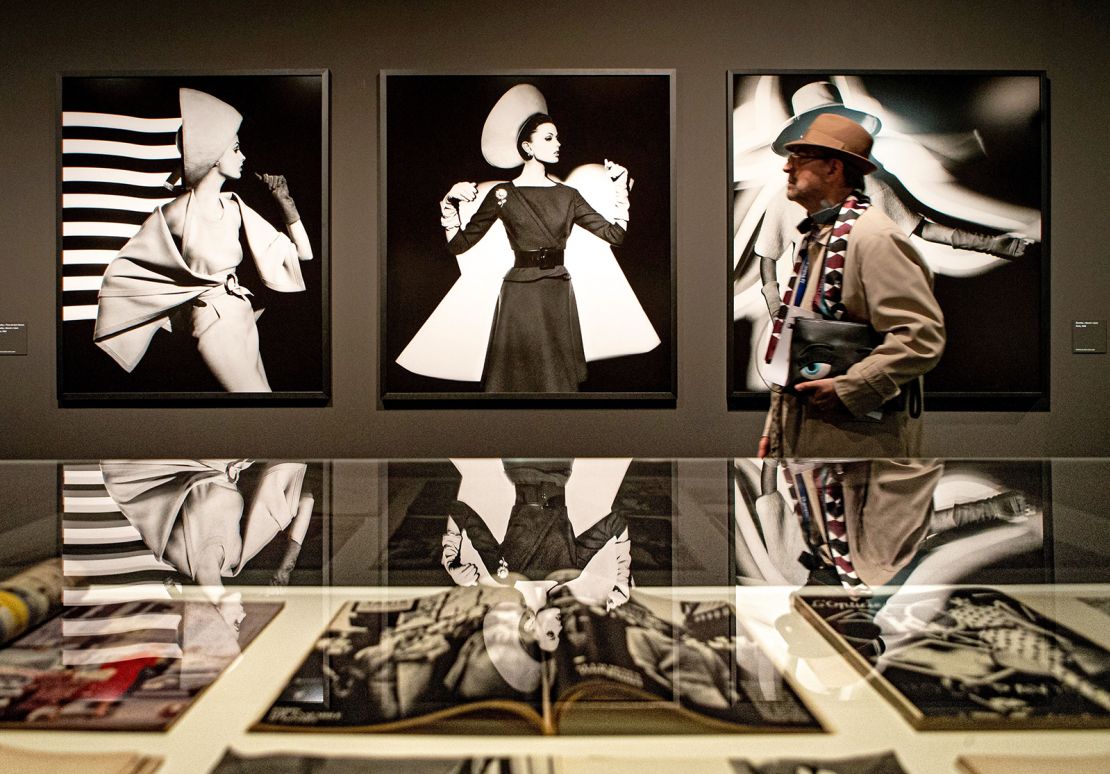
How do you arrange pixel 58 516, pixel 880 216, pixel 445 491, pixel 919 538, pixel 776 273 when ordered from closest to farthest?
pixel 919 538, pixel 58 516, pixel 445 491, pixel 880 216, pixel 776 273

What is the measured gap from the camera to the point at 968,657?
0.40m

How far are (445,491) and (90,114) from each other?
2.89 m

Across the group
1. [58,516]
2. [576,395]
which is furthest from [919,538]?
[576,395]

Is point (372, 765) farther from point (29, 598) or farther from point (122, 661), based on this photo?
point (29, 598)

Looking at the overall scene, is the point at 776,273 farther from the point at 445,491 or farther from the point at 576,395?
the point at 445,491

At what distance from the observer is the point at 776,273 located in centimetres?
294

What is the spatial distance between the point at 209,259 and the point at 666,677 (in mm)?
3016

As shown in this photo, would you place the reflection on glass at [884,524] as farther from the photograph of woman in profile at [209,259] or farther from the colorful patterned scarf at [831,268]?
the photograph of woman in profile at [209,259]

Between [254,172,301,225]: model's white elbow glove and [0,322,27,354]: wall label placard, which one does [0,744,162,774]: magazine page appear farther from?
[0,322,27,354]: wall label placard

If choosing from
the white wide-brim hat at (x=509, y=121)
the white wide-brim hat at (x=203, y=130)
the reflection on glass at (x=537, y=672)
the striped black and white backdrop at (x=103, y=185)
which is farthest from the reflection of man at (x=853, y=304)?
the striped black and white backdrop at (x=103, y=185)

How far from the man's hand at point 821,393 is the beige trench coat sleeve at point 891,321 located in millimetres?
19

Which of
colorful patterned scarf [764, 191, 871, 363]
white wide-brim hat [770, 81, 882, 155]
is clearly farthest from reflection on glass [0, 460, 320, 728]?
white wide-brim hat [770, 81, 882, 155]

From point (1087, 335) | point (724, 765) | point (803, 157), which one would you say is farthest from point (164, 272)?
point (1087, 335)

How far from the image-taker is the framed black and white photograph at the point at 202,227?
116 inches
